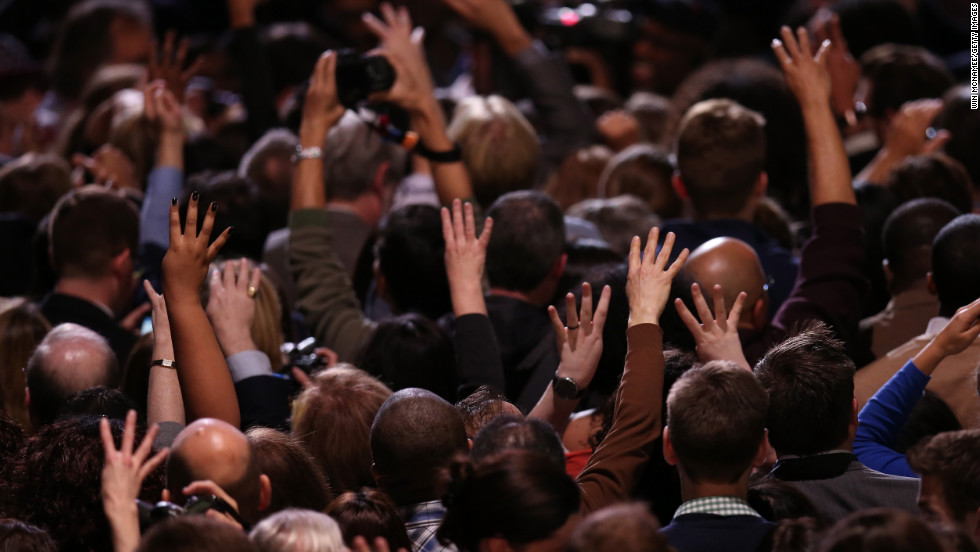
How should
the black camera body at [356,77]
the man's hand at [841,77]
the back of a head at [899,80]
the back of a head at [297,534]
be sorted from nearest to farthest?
the back of a head at [297,534] < the black camera body at [356,77] < the man's hand at [841,77] < the back of a head at [899,80]

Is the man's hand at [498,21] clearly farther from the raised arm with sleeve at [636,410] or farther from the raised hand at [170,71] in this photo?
the raised arm with sleeve at [636,410]

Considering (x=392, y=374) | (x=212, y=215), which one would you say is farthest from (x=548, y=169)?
(x=212, y=215)

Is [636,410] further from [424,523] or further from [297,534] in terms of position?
[297,534]

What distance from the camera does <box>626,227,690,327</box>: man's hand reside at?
10.0ft

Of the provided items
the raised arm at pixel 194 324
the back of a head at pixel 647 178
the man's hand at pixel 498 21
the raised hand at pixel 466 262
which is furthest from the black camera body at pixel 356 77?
the raised arm at pixel 194 324

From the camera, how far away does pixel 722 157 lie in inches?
169

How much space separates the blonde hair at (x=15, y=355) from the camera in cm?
403

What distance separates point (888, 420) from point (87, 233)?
2.80 meters

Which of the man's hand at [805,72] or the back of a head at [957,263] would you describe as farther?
the man's hand at [805,72]

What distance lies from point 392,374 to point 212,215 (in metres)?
0.87

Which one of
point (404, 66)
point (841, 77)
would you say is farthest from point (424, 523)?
point (841, 77)

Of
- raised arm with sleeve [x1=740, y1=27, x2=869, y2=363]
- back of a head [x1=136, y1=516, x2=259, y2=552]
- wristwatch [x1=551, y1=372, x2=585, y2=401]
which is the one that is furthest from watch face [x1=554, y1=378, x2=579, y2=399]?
back of a head [x1=136, y1=516, x2=259, y2=552]

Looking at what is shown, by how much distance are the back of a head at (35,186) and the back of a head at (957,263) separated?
12.4ft

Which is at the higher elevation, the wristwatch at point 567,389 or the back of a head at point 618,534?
the back of a head at point 618,534
